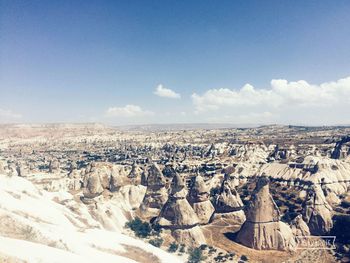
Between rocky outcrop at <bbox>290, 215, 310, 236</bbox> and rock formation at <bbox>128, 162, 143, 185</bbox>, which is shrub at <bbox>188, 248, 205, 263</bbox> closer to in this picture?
rocky outcrop at <bbox>290, 215, 310, 236</bbox>

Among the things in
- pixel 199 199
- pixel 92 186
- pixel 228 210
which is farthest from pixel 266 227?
pixel 92 186

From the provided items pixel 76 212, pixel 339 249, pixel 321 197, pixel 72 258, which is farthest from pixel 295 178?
pixel 72 258

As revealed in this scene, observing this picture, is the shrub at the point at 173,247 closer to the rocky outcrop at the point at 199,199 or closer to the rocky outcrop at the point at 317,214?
the rocky outcrop at the point at 199,199

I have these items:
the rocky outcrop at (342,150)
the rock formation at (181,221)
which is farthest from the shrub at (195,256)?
the rocky outcrop at (342,150)

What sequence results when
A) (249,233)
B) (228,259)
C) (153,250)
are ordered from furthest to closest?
(249,233) < (228,259) < (153,250)

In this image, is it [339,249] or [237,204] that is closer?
[339,249]

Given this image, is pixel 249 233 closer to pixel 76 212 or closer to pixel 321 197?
pixel 321 197
